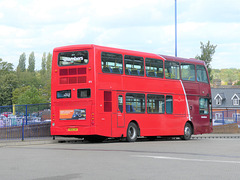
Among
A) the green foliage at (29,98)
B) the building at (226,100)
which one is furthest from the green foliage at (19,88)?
the building at (226,100)

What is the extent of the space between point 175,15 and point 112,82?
22.7m

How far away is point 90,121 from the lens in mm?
21344

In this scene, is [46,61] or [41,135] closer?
[41,135]

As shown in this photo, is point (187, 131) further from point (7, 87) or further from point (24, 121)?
point (7, 87)

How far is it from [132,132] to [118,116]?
56.0 inches

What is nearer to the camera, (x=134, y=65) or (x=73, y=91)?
(x=73, y=91)

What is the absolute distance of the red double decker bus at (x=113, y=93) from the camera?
21.4 m

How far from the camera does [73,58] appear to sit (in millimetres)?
21656

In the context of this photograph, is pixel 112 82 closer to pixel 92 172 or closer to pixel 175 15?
pixel 92 172

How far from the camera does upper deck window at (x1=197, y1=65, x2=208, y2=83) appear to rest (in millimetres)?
28078

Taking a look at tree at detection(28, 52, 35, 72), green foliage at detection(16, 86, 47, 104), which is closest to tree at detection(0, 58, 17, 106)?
green foliage at detection(16, 86, 47, 104)

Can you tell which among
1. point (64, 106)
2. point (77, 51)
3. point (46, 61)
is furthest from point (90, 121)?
point (46, 61)

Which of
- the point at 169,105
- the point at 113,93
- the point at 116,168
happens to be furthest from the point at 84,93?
the point at 116,168

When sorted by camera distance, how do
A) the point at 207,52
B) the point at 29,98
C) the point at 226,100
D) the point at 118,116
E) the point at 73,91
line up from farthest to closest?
the point at 226,100 → the point at 29,98 → the point at 207,52 → the point at 118,116 → the point at 73,91
